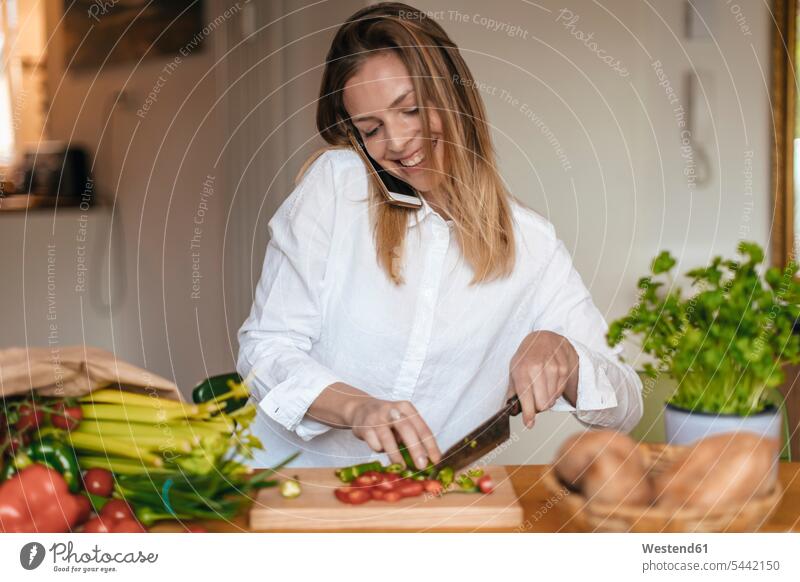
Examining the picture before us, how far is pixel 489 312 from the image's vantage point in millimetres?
975

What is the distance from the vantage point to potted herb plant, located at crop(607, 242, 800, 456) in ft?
2.10

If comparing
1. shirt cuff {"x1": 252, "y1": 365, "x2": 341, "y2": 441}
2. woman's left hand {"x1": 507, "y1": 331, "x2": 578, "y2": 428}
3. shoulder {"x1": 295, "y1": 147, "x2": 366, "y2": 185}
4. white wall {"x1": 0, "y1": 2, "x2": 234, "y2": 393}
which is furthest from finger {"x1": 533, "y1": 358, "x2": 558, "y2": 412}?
white wall {"x1": 0, "y1": 2, "x2": 234, "y2": 393}

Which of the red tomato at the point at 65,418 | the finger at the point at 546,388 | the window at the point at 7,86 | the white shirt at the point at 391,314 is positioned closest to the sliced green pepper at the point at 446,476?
the finger at the point at 546,388

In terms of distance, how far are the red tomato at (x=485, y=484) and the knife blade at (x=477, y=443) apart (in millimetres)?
30

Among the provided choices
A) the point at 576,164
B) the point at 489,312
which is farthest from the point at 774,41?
the point at 489,312

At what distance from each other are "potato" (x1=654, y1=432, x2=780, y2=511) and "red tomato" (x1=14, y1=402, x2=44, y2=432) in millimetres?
529

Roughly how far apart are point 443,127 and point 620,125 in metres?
0.28

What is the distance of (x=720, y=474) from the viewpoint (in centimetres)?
62

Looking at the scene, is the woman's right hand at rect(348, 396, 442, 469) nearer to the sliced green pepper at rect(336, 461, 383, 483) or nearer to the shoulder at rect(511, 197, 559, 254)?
the sliced green pepper at rect(336, 461, 383, 483)

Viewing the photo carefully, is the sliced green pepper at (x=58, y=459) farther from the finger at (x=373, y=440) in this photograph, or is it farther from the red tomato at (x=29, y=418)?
the finger at (x=373, y=440)
